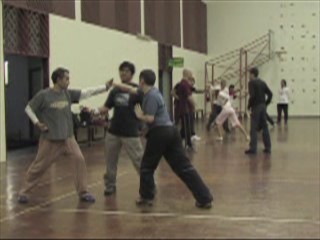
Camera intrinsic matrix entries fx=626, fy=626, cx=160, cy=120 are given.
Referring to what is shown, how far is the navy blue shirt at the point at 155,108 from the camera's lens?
790cm

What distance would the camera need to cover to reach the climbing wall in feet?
107

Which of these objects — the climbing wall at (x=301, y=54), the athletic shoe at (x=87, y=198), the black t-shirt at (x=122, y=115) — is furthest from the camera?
the climbing wall at (x=301, y=54)

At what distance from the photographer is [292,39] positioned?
109 ft

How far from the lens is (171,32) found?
28.2m

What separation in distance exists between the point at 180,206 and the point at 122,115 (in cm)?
156

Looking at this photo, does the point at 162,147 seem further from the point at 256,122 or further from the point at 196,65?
the point at 196,65

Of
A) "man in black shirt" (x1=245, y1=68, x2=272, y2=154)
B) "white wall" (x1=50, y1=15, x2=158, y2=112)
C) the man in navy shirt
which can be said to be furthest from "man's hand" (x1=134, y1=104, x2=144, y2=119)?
"white wall" (x1=50, y1=15, x2=158, y2=112)

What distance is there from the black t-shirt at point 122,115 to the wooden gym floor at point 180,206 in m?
0.94

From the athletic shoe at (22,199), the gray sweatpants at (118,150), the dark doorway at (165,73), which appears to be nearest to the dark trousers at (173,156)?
the gray sweatpants at (118,150)

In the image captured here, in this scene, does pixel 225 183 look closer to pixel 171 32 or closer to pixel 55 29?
pixel 55 29

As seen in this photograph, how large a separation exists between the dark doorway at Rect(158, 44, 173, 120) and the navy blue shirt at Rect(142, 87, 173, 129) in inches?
724

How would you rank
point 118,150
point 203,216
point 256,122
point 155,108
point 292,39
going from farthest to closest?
1. point 292,39
2. point 256,122
3. point 118,150
4. point 155,108
5. point 203,216

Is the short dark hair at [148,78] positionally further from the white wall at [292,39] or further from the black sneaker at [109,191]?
the white wall at [292,39]

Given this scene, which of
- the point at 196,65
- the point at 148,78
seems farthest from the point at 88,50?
the point at 196,65
